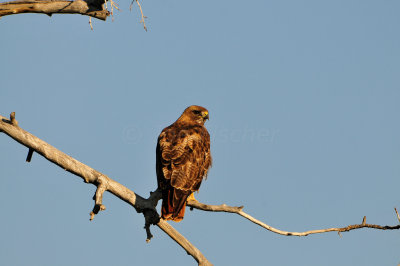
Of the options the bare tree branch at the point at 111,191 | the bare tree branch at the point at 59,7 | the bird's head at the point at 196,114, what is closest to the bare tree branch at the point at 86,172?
the bare tree branch at the point at 111,191

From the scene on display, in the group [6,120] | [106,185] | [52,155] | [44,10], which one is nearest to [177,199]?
[106,185]

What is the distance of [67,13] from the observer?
703cm

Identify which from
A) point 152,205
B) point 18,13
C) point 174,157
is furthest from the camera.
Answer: point 174,157

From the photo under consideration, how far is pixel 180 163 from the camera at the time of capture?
775 centimetres

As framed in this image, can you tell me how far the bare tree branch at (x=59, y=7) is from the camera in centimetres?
693

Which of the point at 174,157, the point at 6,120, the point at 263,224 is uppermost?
the point at 174,157

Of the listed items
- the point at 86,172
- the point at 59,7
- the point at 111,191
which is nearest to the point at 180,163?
the point at 111,191

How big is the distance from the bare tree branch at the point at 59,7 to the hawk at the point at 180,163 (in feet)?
7.05

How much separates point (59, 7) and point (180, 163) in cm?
269

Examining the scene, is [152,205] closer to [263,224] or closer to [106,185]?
[106,185]

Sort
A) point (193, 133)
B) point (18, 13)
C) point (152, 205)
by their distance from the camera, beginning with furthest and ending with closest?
point (193, 133)
point (18, 13)
point (152, 205)

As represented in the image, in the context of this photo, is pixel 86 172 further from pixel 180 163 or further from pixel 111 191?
pixel 180 163

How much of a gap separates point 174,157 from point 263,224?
2.23 meters

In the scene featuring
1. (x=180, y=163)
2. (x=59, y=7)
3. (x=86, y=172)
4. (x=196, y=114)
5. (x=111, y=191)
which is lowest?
(x=111, y=191)
